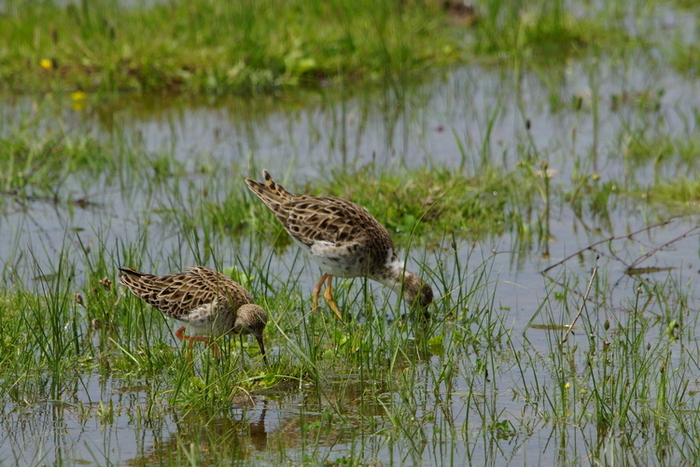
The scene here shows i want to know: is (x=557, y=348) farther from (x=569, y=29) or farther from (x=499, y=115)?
(x=569, y=29)

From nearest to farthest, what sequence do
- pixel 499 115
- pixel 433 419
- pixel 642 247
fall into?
pixel 433 419 → pixel 642 247 → pixel 499 115

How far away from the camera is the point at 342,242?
7.89m

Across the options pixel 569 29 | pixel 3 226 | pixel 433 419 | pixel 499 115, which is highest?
pixel 569 29

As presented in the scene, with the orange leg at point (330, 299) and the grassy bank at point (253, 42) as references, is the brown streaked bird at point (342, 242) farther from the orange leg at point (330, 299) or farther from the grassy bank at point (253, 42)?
the grassy bank at point (253, 42)

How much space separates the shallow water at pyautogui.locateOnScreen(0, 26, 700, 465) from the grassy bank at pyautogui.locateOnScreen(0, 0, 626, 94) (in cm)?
41

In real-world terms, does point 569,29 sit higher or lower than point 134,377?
higher

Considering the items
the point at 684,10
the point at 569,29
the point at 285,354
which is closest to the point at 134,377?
the point at 285,354

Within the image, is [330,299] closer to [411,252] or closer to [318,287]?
[318,287]

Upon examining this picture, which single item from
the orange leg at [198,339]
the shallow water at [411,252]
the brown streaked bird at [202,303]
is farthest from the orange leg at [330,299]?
the orange leg at [198,339]

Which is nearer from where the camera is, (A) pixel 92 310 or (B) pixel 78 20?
(A) pixel 92 310

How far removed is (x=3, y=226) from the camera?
31.7 ft

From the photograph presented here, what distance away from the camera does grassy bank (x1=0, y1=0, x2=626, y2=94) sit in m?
13.5

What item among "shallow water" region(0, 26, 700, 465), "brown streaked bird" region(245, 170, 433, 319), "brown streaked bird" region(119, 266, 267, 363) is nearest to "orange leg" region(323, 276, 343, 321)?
"brown streaked bird" region(245, 170, 433, 319)

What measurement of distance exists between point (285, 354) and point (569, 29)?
388 inches
